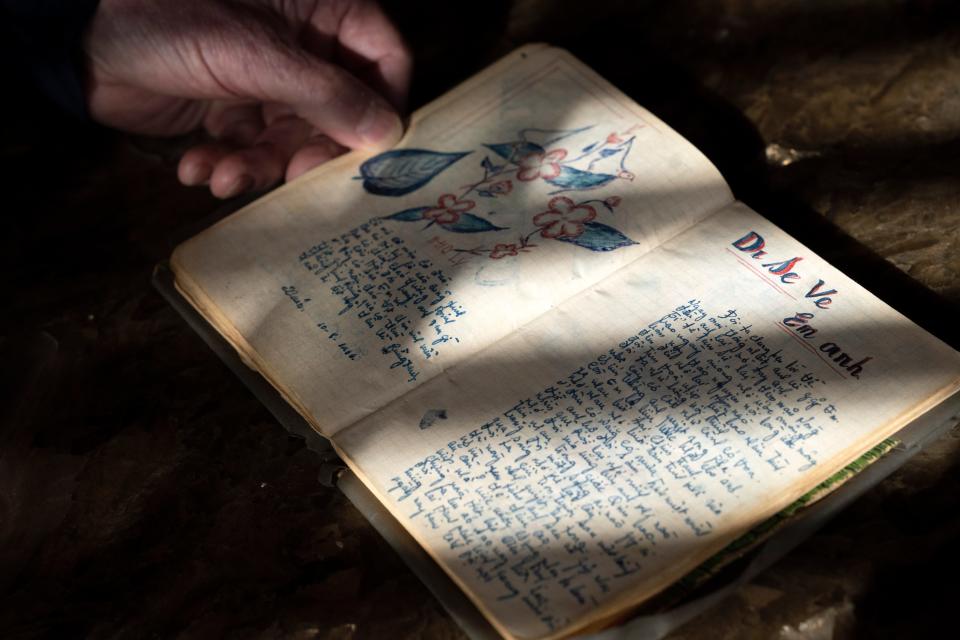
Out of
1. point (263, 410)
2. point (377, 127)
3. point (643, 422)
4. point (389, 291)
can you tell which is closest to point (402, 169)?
point (377, 127)

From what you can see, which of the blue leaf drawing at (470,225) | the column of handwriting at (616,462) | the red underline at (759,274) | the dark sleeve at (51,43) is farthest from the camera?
the dark sleeve at (51,43)

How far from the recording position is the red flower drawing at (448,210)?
0.97 meters

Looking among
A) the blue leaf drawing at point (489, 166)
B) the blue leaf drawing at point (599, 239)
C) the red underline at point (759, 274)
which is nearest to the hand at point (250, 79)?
the blue leaf drawing at point (489, 166)

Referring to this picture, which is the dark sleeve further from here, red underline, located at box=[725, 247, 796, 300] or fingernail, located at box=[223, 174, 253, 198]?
red underline, located at box=[725, 247, 796, 300]

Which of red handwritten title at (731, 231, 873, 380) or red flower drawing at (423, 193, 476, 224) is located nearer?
red handwritten title at (731, 231, 873, 380)

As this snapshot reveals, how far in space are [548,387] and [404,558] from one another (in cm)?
18

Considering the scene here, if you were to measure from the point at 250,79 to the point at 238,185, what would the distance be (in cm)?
11

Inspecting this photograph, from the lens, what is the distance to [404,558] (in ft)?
2.48

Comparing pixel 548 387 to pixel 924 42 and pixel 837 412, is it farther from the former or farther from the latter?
pixel 924 42

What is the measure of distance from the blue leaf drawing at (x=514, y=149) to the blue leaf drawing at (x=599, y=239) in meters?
0.13

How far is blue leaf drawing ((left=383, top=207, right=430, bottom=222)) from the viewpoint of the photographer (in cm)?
98

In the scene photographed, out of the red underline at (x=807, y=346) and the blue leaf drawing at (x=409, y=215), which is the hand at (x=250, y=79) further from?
the red underline at (x=807, y=346)

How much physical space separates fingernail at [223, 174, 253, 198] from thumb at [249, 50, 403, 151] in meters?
0.09

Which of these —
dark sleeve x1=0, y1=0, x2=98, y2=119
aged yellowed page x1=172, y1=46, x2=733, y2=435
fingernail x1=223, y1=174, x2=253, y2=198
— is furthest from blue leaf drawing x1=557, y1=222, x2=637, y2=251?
dark sleeve x1=0, y1=0, x2=98, y2=119
